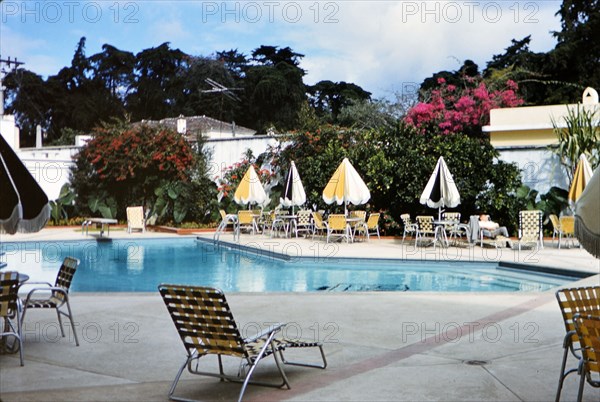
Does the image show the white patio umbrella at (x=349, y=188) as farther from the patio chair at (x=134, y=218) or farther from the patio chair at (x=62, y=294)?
the patio chair at (x=62, y=294)

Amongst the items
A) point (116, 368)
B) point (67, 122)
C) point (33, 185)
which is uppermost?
point (67, 122)

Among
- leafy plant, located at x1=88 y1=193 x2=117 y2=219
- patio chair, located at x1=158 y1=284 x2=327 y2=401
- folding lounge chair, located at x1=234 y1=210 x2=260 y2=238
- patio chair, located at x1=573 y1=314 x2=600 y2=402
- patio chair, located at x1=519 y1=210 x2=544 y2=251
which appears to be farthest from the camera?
leafy plant, located at x1=88 y1=193 x2=117 y2=219

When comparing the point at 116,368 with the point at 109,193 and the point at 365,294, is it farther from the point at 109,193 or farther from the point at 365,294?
the point at 109,193

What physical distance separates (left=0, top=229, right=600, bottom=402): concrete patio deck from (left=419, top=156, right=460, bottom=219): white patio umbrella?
629cm

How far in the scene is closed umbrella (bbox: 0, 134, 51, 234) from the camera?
18.3 ft

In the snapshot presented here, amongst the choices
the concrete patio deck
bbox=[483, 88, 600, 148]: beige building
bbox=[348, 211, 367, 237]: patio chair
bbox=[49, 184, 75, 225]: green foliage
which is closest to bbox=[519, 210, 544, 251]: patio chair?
bbox=[348, 211, 367, 237]: patio chair

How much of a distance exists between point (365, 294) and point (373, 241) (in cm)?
882

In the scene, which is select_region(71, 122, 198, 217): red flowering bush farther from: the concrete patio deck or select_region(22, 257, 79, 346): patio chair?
select_region(22, 257, 79, 346): patio chair

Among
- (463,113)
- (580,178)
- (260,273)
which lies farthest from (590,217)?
(463,113)

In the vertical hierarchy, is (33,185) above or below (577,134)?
below

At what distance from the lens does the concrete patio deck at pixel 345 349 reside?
195 inches

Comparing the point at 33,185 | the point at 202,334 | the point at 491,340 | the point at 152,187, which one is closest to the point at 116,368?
the point at 202,334

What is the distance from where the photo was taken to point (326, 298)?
9172 millimetres

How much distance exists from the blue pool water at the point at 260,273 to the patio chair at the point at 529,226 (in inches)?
76.8
